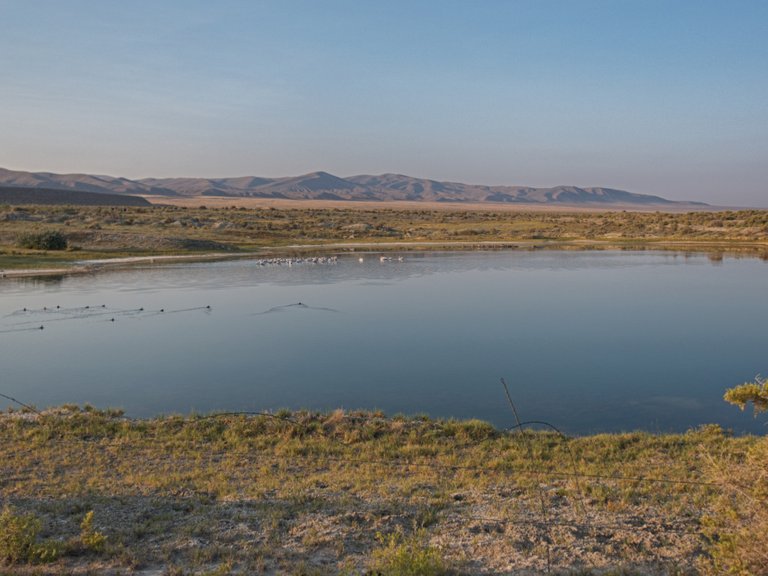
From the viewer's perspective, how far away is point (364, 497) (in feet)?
22.5

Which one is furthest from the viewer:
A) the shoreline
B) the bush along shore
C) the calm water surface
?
the shoreline

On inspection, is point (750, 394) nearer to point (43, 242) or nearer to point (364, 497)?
point (364, 497)

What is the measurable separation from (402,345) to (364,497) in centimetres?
931

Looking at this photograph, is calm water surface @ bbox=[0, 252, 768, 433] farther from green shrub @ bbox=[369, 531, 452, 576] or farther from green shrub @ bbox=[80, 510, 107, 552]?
green shrub @ bbox=[80, 510, 107, 552]

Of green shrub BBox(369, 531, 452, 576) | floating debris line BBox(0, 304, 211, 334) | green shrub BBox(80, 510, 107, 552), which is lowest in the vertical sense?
floating debris line BBox(0, 304, 211, 334)

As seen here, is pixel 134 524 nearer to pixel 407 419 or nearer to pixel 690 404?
pixel 407 419

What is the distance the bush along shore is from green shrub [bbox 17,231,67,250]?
110ft

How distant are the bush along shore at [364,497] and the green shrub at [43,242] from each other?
110ft

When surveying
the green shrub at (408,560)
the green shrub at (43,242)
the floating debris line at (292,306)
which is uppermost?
the green shrub at (43,242)

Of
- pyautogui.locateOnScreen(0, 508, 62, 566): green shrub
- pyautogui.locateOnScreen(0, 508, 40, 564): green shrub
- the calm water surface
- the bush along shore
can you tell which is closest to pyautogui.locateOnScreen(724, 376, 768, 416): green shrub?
the bush along shore

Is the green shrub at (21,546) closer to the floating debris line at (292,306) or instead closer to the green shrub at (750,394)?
the green shrub at (750,394)

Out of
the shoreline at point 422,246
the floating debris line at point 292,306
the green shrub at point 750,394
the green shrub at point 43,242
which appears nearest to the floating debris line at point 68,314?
the floating debris line at point 292,306

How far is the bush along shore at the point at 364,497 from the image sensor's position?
526 centimetres

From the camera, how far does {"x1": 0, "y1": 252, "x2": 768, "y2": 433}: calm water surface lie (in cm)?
1155
